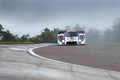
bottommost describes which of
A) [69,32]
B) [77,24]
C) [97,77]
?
[97,77]

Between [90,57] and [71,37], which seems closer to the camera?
[90,57]

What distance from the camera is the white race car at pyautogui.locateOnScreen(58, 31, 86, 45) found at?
20234 millimetres

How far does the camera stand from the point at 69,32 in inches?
817

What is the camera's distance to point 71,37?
2012 cm

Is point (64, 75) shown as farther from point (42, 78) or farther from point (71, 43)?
point (71, 43)

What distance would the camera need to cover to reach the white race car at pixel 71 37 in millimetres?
20234

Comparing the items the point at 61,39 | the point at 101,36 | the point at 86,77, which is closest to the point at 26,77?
the point at 86,77

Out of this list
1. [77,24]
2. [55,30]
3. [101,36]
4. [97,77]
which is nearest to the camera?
[97,77]

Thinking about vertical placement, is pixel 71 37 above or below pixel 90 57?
above

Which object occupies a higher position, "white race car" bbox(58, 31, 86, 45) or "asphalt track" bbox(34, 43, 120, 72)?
"white race car" bbox(58, 31, 86, 45)

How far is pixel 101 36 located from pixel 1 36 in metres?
55.6

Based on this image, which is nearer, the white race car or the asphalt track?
the asphalt track

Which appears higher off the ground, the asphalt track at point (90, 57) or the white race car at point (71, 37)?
the white race car at point (71, 37)

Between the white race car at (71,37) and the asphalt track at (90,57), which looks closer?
the asphalt track at (90,57)
